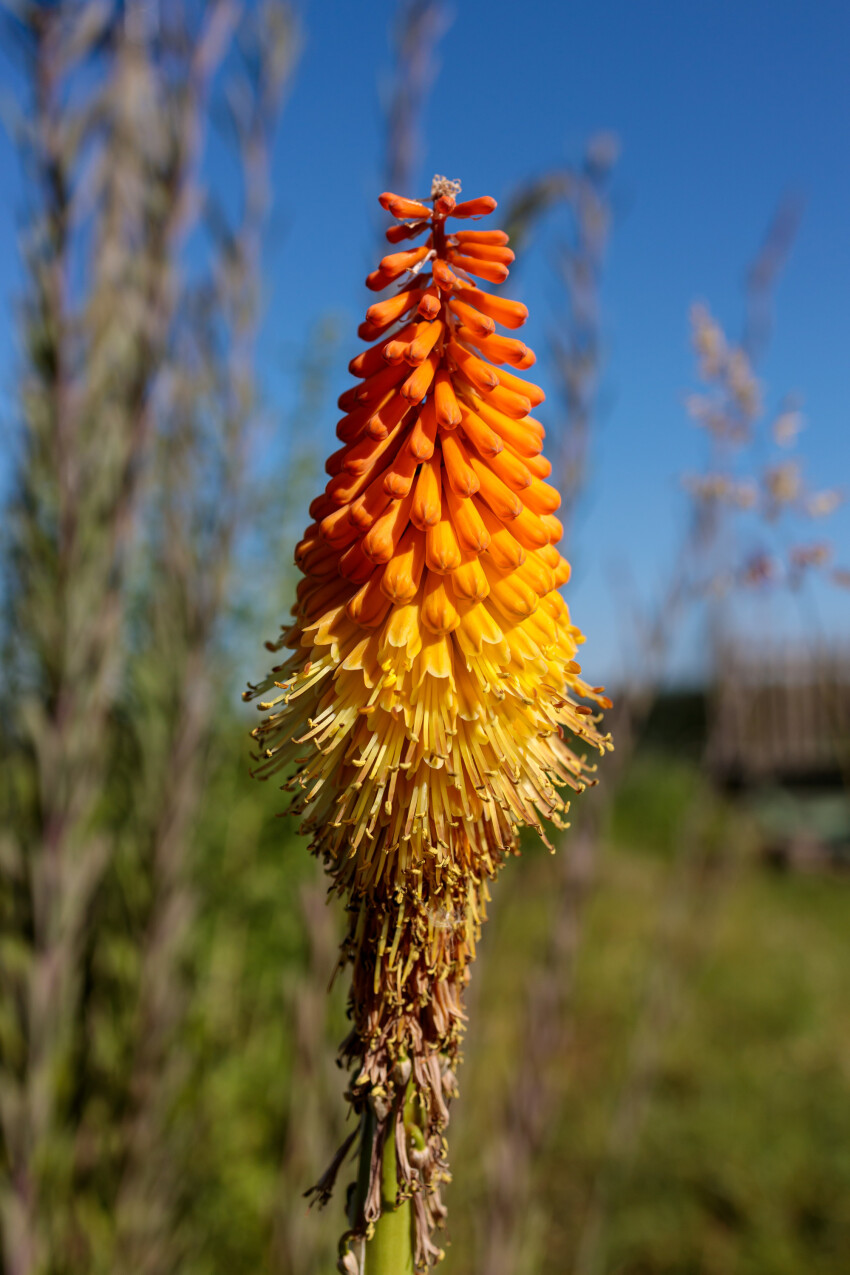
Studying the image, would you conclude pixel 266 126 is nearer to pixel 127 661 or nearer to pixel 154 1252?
pixel 127 661

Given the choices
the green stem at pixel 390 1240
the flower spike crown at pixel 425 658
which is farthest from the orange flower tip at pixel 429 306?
the green stem at pixel 390 1240

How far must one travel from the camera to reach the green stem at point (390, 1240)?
0.94 metres

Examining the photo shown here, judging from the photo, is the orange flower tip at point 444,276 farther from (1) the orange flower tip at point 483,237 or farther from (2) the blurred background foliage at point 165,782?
(2) the blurred background foliage at point 165,782

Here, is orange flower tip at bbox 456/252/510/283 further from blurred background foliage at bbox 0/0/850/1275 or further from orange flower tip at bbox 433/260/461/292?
blurred background foliage at bbox 0/0/850/1275

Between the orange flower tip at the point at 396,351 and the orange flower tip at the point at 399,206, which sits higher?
the orange flower tip at the point at 399,206

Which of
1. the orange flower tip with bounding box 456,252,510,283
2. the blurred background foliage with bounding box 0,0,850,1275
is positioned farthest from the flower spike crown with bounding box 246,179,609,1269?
the blurred background foliage with bounding box 0,0,850,1275

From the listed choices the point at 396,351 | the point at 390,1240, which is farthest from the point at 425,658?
the point at 390,1240

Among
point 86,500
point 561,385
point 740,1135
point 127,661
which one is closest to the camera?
point 86,500

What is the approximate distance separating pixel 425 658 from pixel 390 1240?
67cm

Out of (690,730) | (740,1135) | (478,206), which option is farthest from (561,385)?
(690,730)

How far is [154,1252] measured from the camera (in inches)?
Result: 96.3

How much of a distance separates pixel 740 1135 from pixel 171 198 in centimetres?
540

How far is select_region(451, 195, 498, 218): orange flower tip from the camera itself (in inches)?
38.6

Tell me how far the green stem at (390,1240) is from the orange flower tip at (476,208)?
3.71 feet
